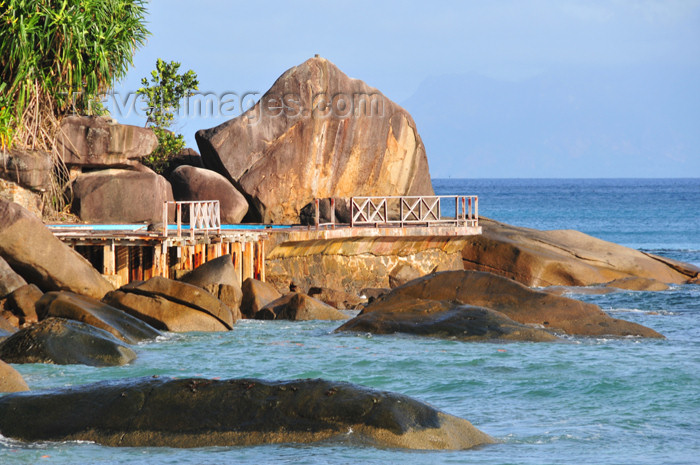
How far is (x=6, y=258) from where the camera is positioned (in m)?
18.5

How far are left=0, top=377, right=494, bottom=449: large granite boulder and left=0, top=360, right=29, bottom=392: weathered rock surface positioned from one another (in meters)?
1.40

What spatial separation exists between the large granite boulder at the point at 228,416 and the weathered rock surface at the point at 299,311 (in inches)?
416

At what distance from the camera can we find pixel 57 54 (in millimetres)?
27453

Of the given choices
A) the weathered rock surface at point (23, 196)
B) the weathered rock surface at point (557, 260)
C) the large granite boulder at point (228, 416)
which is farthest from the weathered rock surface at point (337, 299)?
the large granite boulder at point (228, 416)

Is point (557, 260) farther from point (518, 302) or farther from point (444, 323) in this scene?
point (444, 323)

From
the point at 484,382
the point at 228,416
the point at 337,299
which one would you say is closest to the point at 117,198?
the point at 337,299

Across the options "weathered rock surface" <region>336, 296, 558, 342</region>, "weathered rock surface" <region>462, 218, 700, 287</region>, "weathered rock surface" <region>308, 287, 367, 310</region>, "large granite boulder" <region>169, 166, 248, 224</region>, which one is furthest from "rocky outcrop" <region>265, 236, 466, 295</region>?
"weathered rock surface" <region>336, 296, 558, 342</region>

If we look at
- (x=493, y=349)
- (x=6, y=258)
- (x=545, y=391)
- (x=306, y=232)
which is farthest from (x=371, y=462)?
(x=306, y=232)

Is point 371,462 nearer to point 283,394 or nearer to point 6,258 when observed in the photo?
point 283,394

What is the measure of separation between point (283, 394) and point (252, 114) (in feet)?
74.9

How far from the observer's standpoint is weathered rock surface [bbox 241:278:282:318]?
21344mm

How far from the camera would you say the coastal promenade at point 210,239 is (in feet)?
71.3

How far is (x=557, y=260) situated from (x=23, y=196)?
51.3 ft

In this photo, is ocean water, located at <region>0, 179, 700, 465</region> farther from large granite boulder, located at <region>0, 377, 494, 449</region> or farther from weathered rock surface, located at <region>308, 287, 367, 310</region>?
weathered rock surface, located at <region>308, 287, 367, 310</region>
